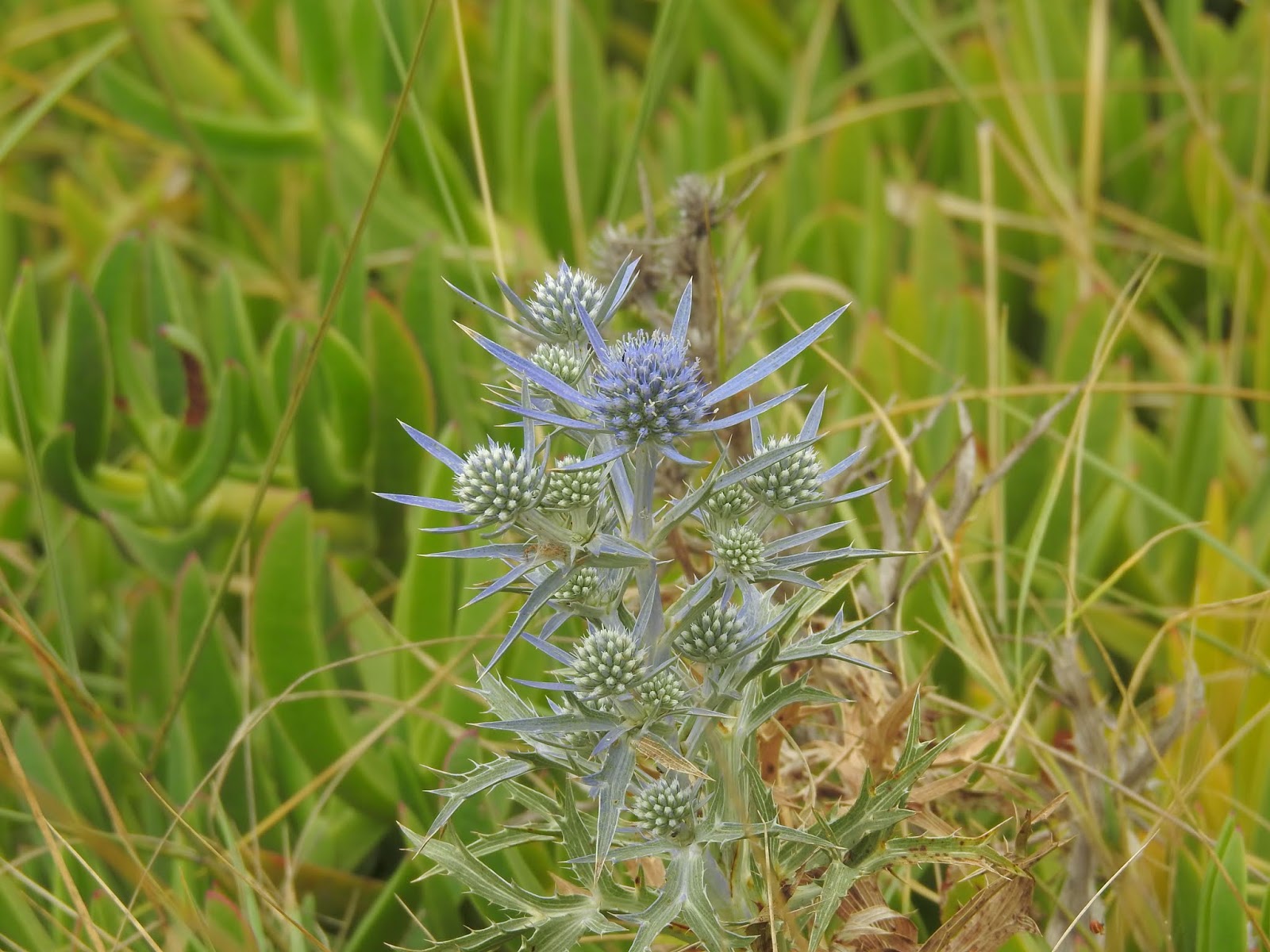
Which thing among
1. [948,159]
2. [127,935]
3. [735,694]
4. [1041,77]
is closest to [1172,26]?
[1041,77]

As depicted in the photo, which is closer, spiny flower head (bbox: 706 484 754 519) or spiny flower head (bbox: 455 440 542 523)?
spiny flower head (bbox: 455 440 542 523)

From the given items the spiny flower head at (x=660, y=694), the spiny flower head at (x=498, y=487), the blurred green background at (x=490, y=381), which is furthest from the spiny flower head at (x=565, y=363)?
the blurred green background at (x=490, y=381)

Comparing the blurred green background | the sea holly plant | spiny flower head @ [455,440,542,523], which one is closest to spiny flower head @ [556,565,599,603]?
the sea holly plant

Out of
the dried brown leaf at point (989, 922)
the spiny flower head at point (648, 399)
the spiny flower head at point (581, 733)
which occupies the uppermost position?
the spiny flower head at point (648, 399)

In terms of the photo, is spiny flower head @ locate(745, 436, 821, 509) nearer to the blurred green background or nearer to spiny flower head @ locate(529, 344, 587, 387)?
spiny flower head @ locate(529, 344, 587, 387)

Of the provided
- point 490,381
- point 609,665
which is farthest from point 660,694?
point 490,381

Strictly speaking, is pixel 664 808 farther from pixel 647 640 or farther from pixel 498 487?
pixel 498 487

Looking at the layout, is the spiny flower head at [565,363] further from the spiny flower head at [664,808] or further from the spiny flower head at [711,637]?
the spiny flower head at [664,808]
